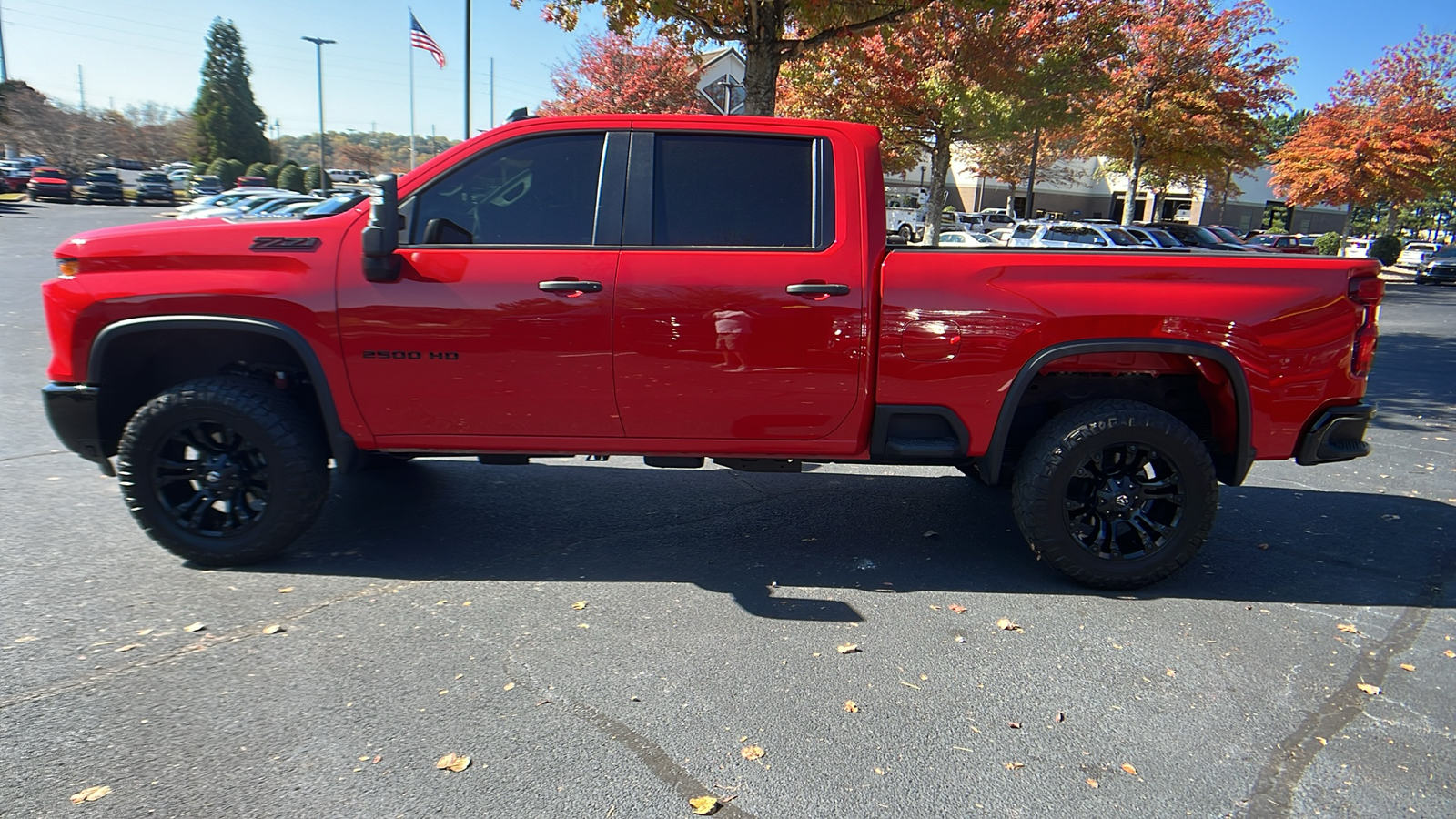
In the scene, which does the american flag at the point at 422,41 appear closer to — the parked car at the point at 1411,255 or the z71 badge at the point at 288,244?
the z71 badge at the point at 288,244

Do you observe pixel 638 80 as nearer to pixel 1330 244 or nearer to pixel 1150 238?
pixel 1150 238

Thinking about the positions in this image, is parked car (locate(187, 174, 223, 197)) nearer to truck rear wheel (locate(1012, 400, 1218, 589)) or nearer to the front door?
the front door

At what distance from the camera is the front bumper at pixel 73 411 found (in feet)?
13.0

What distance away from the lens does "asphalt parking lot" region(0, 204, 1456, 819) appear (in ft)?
8.91

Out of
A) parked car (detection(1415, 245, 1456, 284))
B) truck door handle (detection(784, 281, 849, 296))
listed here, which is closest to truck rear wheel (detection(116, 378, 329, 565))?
truck door handle (detection(784, 281, 849, 296))

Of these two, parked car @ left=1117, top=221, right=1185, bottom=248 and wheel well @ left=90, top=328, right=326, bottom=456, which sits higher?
parked car @ left=1117, top=221, right=1185, bottom=248

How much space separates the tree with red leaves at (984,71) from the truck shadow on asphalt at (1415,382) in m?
8.73

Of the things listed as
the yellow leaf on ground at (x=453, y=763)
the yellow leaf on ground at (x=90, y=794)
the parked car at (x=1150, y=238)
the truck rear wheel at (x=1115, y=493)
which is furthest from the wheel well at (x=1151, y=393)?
the parked car at (x=1150, y=238)

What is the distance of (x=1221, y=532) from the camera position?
512 centimetres

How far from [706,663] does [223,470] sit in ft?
8.08

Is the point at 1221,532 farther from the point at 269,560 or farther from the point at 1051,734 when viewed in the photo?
the point at 269,560

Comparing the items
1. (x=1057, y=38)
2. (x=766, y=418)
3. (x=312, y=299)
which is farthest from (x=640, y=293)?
(x=1057, y=38)

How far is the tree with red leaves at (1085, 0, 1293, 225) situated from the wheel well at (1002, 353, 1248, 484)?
981 inches

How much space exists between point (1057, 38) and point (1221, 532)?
17335 millimetres
